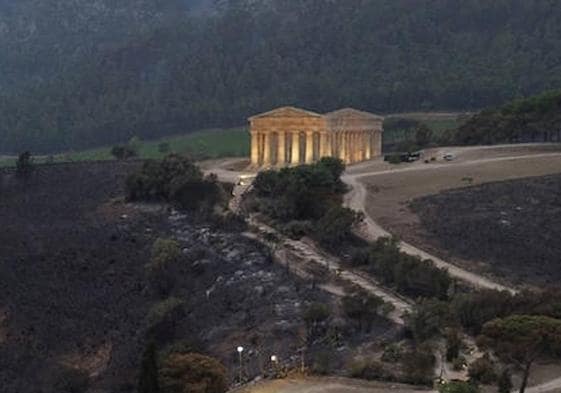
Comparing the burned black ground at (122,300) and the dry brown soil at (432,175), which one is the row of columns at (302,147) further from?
the burned black ground at (122,300)

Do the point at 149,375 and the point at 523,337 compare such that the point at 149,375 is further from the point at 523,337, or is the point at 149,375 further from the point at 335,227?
the point at 335,227

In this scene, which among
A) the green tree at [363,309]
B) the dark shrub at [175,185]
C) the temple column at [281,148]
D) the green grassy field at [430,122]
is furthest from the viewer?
the green grassy field at [430,122]

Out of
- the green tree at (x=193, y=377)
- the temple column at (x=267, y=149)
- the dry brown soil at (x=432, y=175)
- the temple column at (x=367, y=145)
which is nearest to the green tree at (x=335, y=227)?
the dry brown soil at (x=432, y=175)

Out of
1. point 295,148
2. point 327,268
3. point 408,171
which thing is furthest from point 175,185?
point 327,268

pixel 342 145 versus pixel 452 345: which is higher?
pixel 342 145

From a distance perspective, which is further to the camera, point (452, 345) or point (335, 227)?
point (335, 227)

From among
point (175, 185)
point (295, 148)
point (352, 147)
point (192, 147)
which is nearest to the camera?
point (175, 185)

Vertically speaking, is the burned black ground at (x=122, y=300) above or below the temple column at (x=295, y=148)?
below

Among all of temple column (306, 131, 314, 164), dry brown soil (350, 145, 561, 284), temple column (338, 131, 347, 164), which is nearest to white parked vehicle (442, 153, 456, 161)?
dry brown soil (350, 145, 561, 284)

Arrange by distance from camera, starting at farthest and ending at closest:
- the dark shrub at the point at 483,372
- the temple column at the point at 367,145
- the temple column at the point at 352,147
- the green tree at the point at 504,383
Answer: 1. the temple column at the point at 367,145
2. the temple column at the point at 352,147
3. the dark shrub at the point at 483,372
4. the green tree at the point at 504,383
